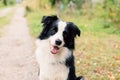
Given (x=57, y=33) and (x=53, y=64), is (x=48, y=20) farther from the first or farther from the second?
(x=53, y=64)

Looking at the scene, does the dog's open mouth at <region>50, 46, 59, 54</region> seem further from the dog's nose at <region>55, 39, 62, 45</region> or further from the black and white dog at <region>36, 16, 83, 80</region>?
the dog's nose at <region>55, 39, 62, 45</region>

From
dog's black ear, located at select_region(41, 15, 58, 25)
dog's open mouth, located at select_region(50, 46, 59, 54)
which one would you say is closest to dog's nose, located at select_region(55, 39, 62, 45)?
dog's open mouth, located at select_region(50, 46, 59, 54)

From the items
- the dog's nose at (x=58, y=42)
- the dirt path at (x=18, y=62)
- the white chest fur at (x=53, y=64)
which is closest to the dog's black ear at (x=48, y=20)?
the white chest fur at (x=53, y=64)

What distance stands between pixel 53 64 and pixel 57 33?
66cm

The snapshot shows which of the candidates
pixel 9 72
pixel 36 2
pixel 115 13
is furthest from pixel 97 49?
pixel 36 2

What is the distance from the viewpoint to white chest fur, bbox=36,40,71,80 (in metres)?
6.27

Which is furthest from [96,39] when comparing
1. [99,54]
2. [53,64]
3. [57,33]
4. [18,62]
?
[57,33]

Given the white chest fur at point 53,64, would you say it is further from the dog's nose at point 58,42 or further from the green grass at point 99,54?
the green grass at point 99,54

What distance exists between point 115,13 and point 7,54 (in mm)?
8494

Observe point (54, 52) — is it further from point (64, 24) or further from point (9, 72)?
point (9, 72)

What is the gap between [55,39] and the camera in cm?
589

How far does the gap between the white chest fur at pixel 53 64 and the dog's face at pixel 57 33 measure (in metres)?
0.14

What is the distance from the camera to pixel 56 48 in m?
6.12

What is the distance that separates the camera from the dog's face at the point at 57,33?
5950 millimetres
